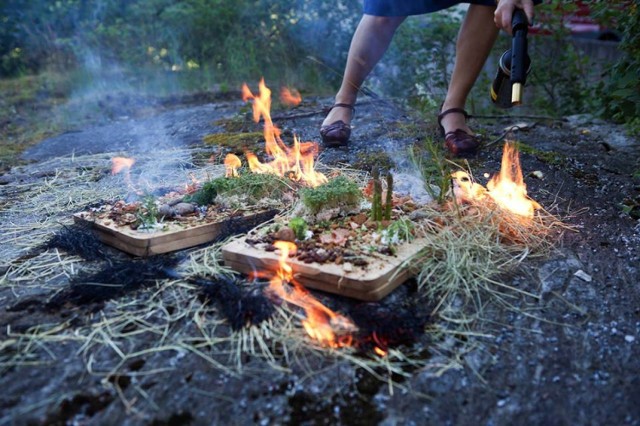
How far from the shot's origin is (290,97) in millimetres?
6027

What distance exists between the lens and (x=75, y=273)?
7.46 ft

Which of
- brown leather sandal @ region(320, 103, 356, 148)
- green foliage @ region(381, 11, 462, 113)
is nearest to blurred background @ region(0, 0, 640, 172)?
green foliage @ region(381, 11, 462, 113)

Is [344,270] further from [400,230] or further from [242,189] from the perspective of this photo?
[242,189]

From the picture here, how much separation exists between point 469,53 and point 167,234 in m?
2.48

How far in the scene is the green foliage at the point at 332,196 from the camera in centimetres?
252

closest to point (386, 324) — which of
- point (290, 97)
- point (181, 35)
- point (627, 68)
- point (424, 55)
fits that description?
point (627, 68)

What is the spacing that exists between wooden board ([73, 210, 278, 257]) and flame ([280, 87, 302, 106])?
11.1 feet

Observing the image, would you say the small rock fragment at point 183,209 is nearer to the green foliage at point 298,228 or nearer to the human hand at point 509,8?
the green foliage at point 298,228

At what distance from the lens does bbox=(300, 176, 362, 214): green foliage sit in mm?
2523

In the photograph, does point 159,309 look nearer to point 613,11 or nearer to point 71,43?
point 613,11

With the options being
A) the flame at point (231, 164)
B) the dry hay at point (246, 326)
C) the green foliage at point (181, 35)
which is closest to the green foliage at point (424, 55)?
the green foliage at point (181, 35)

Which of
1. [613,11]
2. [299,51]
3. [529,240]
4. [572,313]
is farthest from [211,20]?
[572,313]

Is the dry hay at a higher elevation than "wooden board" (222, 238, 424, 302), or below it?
below

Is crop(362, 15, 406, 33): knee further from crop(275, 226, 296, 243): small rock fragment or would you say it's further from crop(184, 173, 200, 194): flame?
crop(275, 226, 296, 243): small rock fragment
